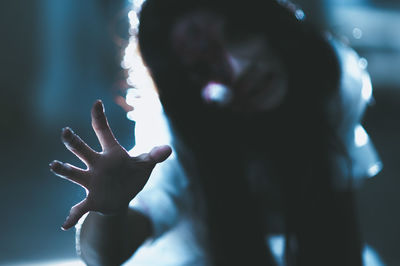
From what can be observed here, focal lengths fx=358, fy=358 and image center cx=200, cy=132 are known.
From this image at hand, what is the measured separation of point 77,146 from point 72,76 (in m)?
2.13

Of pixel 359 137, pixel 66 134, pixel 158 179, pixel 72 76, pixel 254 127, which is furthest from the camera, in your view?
pixel 72 76

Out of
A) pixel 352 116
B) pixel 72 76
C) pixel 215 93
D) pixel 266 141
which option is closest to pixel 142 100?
pixel 215 93

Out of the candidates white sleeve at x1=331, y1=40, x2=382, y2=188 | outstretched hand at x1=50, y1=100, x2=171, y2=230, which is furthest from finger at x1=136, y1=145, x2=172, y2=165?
white sleeve at x1=331, y1=40, x2=382, y2=188

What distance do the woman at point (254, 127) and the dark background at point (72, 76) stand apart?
2.29 ft

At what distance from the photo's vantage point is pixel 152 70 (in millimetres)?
584

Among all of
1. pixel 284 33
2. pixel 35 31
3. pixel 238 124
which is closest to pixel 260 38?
pixel 284 33

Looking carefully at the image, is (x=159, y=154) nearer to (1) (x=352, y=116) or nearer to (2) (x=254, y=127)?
(2) (x=254, y=127)

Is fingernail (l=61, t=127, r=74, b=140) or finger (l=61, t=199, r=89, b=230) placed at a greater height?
fingernail (l=61, t=127, r=74, b=140)

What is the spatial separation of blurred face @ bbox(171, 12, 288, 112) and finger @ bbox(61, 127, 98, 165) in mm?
313

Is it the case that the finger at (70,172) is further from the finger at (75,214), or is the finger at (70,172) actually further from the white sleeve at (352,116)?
the white sleeve at (352,116)

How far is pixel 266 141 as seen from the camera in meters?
0.68

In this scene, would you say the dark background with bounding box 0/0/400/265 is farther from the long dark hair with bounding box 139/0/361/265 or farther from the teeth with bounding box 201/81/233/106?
the teeth with bounding box 201/81/233/106

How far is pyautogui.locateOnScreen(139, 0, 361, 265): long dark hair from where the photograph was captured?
0.60 metres

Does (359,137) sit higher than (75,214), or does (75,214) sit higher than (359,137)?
(359,137)
